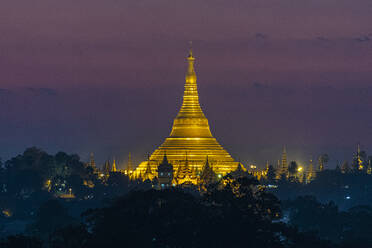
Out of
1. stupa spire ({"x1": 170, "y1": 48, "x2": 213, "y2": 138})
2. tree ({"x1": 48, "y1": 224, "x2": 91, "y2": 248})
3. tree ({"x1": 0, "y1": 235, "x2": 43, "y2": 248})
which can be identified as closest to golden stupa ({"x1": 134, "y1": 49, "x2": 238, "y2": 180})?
stupa spire ({"x1": 170, "y1": 48, "x2": 213, "y2": 138})

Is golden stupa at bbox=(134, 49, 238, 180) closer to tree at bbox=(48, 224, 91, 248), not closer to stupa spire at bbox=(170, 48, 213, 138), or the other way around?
stupa spire at bbox=(170, 48, 213, 138)

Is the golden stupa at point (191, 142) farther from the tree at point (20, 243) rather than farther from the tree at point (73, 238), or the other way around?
the tree at point (20, 243)

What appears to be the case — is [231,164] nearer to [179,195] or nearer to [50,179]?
[50,179]

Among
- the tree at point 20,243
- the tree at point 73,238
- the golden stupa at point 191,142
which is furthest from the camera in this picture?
the golden stupa at point 191,142

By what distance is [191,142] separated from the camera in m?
197

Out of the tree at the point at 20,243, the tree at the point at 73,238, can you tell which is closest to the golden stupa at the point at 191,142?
the tree at the point at 73,238

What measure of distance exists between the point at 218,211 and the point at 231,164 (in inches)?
3920

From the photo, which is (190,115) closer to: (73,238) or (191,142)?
(191,142)

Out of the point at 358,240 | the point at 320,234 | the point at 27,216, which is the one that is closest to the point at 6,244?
the point at 358,240

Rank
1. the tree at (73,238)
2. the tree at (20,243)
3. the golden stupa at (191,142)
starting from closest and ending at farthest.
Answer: the tree at (20,243) < the tree at (73,238) < the golden stupa at (191,142)

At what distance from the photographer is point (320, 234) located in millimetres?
127062

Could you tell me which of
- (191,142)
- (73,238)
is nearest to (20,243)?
(73,238)

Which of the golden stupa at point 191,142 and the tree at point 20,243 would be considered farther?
the golden stupa at point 191,142

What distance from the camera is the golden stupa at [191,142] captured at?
19375 centimetres
